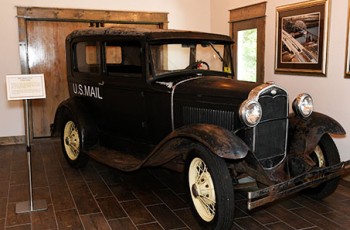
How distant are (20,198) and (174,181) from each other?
1.57 metres

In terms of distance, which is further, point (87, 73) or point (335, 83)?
point (87, 73)

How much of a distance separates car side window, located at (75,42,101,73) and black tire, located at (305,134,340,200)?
2.44 m

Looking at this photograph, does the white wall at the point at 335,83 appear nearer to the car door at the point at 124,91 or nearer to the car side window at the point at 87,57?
the car door at the point at 124,91

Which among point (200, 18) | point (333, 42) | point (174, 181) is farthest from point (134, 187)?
point (200, 18)

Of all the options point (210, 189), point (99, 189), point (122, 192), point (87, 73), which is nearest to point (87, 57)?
point (87, 73)

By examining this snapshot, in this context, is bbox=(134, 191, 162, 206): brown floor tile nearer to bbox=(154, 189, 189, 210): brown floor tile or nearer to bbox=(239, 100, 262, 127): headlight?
bbox=(154, 189, 189, 210): brown floor tile

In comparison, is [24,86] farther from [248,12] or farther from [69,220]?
[248,12]

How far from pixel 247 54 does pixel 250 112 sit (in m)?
3.03

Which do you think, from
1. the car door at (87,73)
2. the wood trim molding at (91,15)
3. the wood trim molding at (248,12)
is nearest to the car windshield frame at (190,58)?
the car door at (87,73)

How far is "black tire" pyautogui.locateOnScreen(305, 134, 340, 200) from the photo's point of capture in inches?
128

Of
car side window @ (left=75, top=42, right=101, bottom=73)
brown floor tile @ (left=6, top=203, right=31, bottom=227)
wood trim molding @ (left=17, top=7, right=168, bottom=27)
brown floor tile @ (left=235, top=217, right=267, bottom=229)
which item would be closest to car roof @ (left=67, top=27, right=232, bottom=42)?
car side window @ (left=75, top=42, right=101, bottom=73)

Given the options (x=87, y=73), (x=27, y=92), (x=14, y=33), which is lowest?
(x=27, y=92)

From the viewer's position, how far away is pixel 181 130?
9.32ft

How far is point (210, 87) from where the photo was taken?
3.09 m
